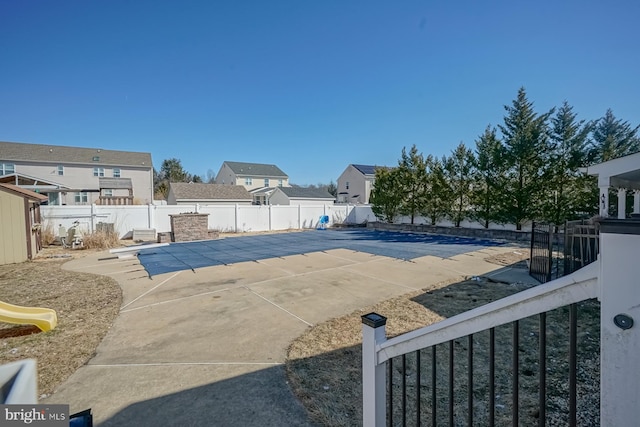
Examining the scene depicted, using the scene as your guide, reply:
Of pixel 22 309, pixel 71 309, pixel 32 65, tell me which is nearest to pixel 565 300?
pixel 22 309

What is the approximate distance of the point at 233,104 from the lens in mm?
18625

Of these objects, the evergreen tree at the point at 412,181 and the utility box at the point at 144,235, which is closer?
the utility box at the point at 144,235

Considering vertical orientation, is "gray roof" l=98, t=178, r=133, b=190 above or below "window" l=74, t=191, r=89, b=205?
above

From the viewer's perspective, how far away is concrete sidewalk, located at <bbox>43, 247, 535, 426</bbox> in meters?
2.72

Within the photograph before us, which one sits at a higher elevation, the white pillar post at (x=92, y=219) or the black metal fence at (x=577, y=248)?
the white pillar post at (x=92, y=219)

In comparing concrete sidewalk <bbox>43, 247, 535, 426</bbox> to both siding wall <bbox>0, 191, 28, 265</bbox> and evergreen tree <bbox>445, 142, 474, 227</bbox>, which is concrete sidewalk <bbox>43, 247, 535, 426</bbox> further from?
evergreen tree <bbox>445, 142, 474, 227</bbox>

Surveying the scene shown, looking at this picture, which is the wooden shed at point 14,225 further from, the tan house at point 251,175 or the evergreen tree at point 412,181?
the tan house at point 251,175

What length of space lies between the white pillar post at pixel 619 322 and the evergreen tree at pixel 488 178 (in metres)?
15.9

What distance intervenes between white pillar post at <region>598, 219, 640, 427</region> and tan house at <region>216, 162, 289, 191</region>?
129 ft

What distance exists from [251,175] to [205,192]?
1228 cm

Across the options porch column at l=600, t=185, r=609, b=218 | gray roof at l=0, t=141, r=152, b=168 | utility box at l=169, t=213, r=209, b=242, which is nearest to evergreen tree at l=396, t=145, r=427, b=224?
porch column at l=600, t=185, r=609, b=218

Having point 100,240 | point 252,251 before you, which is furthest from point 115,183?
point 252,251

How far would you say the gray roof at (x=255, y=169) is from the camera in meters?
39.0

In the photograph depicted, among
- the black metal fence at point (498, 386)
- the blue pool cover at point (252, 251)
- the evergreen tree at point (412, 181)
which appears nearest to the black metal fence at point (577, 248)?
the black metal fence at point (498, 386)
